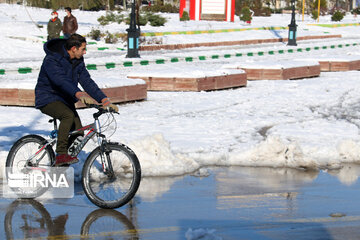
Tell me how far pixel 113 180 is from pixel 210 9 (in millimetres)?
59252

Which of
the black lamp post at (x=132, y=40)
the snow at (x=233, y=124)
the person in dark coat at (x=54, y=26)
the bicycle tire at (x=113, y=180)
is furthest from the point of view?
the black lamp post at (x=132, y=40)

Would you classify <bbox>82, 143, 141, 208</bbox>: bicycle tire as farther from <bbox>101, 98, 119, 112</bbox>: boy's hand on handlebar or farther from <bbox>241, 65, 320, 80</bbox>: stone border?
<bbox>241, 65, 320, 80</bbox>: stone border

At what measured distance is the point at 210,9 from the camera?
64.8 meters

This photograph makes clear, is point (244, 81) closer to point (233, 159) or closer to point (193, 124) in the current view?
point (193, 124)

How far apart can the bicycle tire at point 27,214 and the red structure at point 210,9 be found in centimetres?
5780

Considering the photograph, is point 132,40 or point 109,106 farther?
point 132,40

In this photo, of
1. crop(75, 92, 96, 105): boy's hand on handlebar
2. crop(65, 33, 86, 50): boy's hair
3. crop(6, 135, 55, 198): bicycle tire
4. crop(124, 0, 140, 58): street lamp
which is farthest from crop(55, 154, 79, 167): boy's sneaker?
crop(124, 0, 140, 58): street lamp

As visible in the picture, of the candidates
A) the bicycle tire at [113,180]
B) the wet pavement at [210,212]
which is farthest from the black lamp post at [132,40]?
the bicycle tire at [113,180]

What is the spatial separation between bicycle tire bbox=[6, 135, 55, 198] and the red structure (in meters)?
57.3

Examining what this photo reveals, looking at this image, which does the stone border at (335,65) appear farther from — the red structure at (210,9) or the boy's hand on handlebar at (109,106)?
the red structure at (210,9)

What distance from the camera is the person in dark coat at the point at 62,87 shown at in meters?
6.82

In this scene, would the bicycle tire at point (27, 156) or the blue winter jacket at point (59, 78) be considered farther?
the bicycle tire at point (27, 156)

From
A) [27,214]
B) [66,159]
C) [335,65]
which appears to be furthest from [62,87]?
[335,65]

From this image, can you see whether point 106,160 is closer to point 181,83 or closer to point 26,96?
point 26,96
